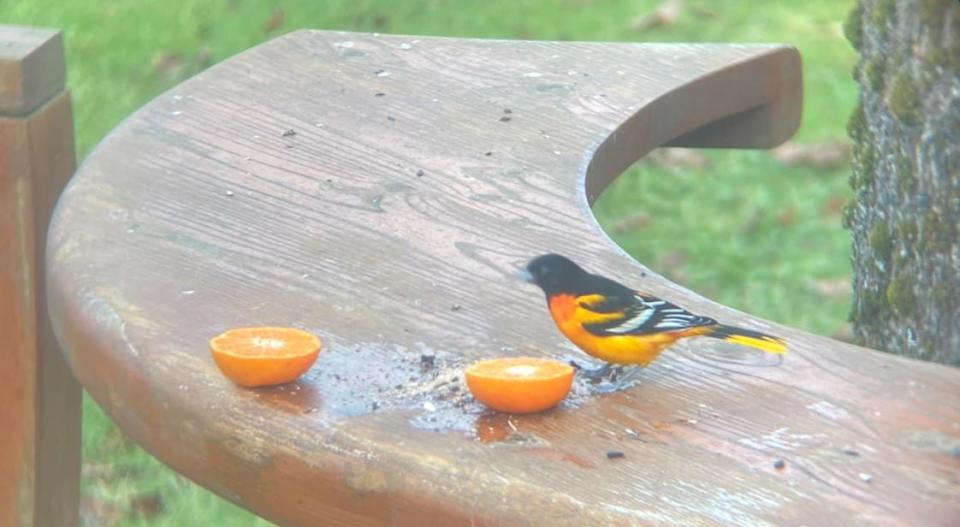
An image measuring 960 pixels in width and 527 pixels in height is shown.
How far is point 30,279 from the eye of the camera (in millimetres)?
2377

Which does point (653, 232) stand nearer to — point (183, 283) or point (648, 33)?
point (648, 33)

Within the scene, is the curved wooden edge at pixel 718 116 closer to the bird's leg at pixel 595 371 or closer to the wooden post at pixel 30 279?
the bird's leg at pixel 595 371

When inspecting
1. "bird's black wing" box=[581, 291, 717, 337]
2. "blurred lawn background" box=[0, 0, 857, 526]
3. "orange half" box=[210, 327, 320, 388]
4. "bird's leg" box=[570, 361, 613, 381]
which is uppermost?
"bird's black wing" box=[581, 291, 717, 337]

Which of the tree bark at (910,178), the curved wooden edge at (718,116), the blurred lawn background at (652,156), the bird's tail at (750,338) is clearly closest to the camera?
the bird's tail at (750,338)

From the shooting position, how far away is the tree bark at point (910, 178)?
216cm

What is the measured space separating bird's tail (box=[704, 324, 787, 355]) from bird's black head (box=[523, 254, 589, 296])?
150 millimetres

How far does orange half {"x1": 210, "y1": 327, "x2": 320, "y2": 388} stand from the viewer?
1424 millimetres

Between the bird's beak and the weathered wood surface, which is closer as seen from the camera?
the weathered wood surface

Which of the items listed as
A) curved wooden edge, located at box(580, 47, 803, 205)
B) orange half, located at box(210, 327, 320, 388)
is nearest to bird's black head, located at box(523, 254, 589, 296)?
orange half, located at box(210, 327, 320, 388)

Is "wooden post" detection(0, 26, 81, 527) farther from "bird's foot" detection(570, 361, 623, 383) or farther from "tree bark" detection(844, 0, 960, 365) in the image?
"tree bark" detection(844, 0, 960, 365)

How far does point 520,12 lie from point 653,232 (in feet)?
5.10

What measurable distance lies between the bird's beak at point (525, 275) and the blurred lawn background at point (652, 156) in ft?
5.59

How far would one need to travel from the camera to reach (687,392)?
148cm

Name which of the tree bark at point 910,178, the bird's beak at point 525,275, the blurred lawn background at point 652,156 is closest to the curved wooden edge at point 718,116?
the tree bark at point 910,178
